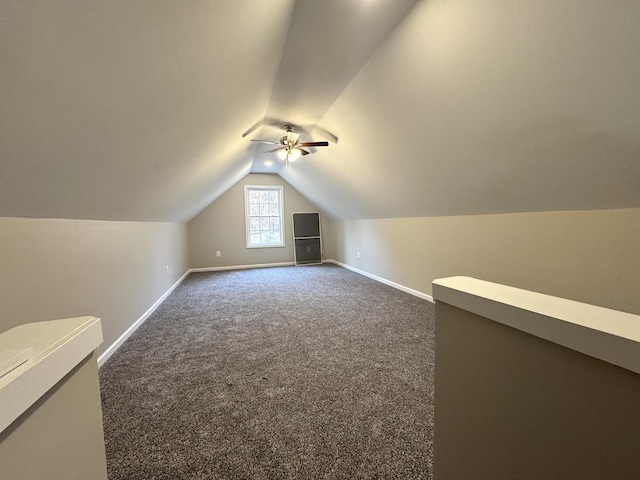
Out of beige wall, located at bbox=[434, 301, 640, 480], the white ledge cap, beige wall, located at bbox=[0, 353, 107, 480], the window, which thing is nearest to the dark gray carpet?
beige wall, located at bbox=[434, 301, 640, 480]

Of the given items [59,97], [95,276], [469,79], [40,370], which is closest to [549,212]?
[469,79]

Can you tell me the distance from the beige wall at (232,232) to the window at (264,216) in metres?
0.12

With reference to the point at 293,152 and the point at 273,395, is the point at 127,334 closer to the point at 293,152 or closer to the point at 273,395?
the point at 273,395

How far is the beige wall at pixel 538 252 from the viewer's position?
1.73 meters

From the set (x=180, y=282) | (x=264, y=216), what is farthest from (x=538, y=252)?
(x=264, y=216)

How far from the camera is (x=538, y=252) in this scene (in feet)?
7.30

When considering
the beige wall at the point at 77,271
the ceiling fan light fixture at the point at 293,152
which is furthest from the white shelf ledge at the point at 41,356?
the ceiling fan light fixture at the point at 293,152

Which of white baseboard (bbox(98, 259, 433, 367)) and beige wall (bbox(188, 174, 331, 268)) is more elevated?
beige wall (bbox(188, 174, 331, 268))

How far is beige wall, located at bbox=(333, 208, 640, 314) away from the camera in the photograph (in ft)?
5.68

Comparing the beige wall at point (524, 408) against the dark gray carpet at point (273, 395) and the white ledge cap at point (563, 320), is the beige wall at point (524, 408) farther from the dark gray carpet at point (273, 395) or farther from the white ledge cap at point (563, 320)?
the dark gray carpet at point (273, 395)

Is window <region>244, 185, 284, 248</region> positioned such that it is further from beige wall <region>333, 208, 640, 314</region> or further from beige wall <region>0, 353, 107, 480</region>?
beige wall <region>0, 353, 107, 480</region>

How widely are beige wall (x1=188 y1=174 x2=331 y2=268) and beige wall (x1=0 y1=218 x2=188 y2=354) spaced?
2631 millimetres

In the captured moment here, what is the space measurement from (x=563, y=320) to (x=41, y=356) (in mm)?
1006

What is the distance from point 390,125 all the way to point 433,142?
416 millimetres
